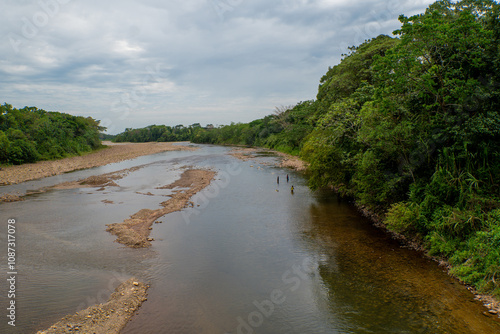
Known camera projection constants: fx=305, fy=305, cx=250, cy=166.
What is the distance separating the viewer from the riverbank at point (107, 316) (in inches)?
364

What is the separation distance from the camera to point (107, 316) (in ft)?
32.5

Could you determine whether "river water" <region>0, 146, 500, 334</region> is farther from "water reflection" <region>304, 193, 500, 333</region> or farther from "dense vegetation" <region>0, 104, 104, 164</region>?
"dense vegetation" <region>0, 104, 104, 164</region>

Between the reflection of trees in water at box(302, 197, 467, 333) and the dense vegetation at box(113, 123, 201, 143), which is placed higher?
the dense vegetation at box(113, 123, 201, 143)

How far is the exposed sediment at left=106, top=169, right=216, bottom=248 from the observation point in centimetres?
1677

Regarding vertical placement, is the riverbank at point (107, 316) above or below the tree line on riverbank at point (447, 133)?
below

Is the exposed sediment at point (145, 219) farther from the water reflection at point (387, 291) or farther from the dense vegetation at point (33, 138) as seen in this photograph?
the dense vegetation at point (33, 138)

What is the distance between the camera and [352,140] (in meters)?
22.6

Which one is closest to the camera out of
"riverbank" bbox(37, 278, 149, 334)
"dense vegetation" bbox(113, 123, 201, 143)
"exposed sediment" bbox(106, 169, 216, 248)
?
"riverbank" bbox(37, 278, 149, 334)

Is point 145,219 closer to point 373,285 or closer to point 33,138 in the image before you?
point 373,285

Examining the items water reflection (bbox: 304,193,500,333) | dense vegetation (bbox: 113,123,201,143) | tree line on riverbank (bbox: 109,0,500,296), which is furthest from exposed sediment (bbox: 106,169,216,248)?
dense vegetation (bbox: 113,123,201,143)

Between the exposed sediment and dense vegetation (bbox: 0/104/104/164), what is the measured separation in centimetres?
2912

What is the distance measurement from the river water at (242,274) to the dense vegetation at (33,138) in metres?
27.8

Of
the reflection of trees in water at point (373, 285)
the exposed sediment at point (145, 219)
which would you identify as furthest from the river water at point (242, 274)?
the exposed sediment at point (145, 219)

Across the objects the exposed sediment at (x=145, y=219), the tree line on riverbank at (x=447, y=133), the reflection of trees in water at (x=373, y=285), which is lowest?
the reflection of trees in water at (x=373, y=285)
